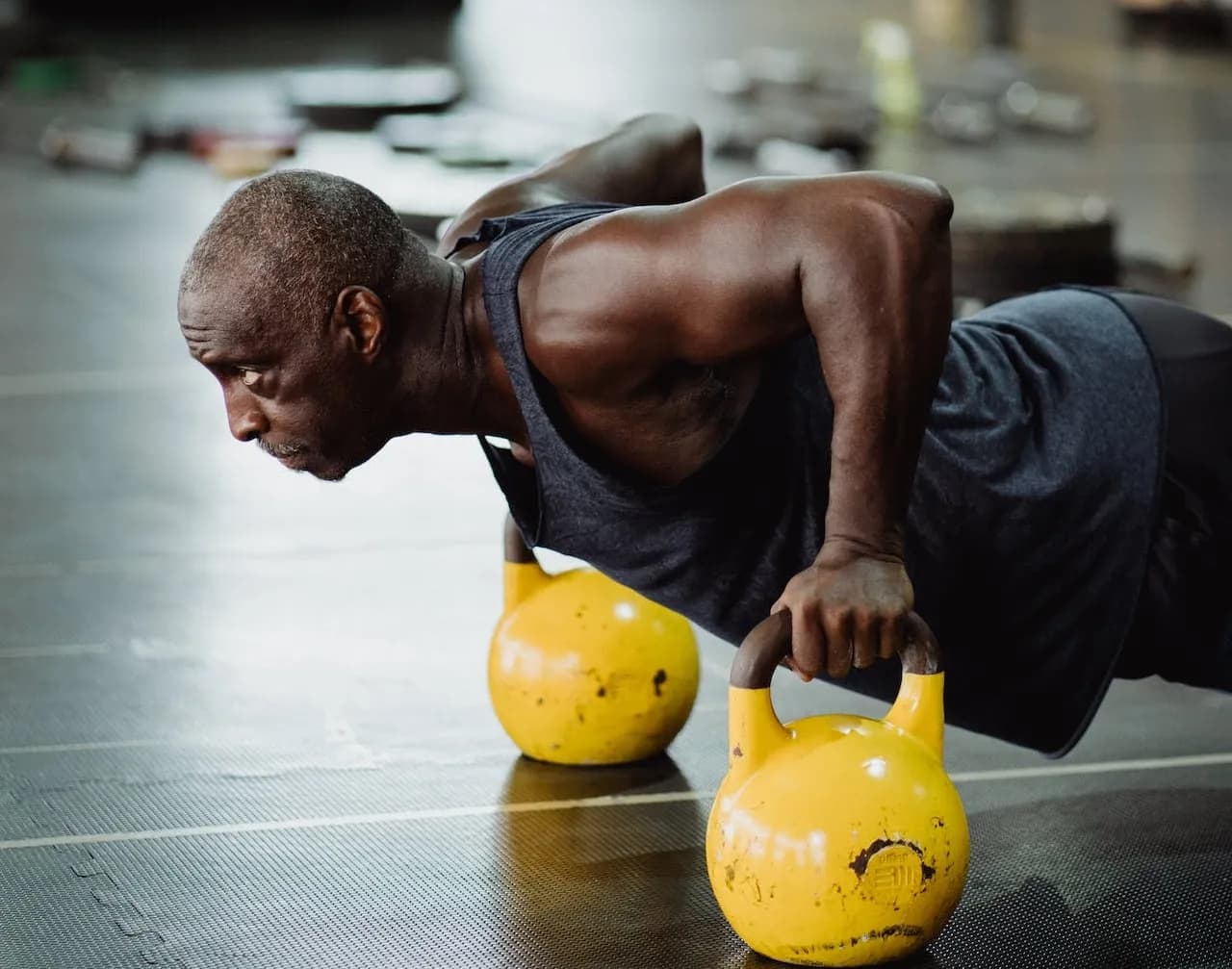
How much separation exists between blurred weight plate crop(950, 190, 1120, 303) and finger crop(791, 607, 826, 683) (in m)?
3.32

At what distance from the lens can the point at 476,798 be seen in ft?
9.07

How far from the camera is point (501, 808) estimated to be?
272 cm

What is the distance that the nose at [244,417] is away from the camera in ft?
7.25

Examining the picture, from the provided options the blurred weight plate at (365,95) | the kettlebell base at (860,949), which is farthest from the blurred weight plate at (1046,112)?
the kettlebell base at (860,949)

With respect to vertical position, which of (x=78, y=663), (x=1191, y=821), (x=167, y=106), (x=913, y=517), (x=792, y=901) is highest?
(x=913, y=517)

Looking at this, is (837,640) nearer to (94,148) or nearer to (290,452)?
(290,452)

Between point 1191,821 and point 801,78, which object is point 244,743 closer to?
point 1191,821

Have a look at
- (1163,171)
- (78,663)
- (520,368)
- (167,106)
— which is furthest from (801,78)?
(520,368)

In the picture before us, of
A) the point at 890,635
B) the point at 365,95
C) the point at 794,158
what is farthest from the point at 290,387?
the point at 365,95

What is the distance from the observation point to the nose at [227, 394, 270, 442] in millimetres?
2211

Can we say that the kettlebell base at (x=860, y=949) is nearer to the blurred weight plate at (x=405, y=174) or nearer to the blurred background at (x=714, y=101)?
the blurred weight plate at (x=405, y=174)

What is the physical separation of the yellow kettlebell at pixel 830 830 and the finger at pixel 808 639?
20 mm

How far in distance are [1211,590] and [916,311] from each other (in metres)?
0.69

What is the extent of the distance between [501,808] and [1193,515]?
3.44ft
